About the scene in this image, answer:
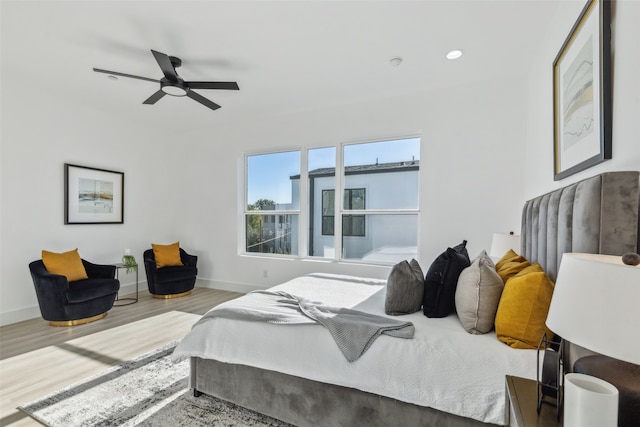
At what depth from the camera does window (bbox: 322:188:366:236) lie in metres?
4.36

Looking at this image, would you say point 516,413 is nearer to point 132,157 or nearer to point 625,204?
point 625,204

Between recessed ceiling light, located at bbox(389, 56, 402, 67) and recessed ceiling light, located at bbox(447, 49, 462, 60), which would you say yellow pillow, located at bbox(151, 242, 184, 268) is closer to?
recessed ceiling light, located at bbox(389, 56, 402, 67)

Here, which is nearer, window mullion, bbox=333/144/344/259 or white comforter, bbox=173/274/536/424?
white comforter, bbox=173/274/536/424

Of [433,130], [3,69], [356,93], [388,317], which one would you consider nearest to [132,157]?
[3,69]

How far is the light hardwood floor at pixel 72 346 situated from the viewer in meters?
2.25

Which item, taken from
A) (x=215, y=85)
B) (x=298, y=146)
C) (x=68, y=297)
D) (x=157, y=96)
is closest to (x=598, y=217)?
(x=215, y=85)

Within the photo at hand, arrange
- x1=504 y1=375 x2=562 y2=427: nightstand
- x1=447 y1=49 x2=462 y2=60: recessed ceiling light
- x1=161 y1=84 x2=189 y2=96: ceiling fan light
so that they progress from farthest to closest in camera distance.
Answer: x1=161 y1=84 x2=189 y2=96: ceiling fan light < x1=447 y1=49 x2=462 y2=60: recessed ceiling light < x1=504 y1=375 x2=562 y2=427: nightstand

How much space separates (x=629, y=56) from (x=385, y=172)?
2919mm

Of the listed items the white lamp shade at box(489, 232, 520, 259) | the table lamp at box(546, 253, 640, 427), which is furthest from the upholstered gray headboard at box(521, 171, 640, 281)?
the white lamp shade at box(489, 232, 520, 259)

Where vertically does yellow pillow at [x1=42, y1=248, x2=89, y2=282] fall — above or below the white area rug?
above

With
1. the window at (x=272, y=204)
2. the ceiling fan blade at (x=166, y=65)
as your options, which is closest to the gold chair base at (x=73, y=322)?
the window at (x=272, y=204)

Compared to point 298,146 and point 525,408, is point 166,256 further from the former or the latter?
point 525,408

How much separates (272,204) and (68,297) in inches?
110

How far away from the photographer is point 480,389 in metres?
1.39
